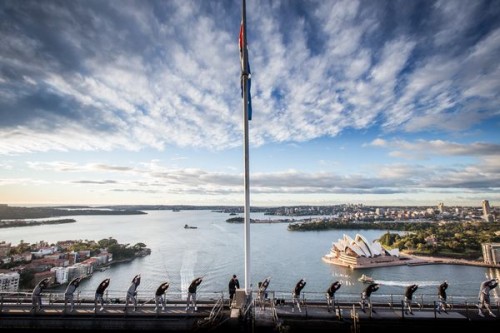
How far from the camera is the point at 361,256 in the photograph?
62812 millimetres

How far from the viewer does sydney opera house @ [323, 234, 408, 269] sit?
6203cm

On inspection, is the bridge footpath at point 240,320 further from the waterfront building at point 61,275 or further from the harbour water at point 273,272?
the waterfront building at point 61,275

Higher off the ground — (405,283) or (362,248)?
(362,248)

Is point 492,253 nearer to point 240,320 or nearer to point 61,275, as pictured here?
point 240,320

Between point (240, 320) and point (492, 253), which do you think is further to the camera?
point (492, 253)

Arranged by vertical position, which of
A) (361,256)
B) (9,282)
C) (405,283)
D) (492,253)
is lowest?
(405,283)

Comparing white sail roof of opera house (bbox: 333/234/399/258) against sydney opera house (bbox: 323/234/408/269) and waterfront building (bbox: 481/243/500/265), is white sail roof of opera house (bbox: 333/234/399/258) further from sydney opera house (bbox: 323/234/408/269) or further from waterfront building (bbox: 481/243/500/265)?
waterfront building (bbox: 481/243/500/265)

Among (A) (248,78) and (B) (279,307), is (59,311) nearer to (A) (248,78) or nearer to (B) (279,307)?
(B) (279,307)

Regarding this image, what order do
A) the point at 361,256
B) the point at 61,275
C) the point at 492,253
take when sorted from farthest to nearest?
the point at 492,253 → the point at 361,256 → the point at 61,275

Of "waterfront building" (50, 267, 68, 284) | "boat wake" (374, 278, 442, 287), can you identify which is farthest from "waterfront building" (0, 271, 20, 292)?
"boat wake" (374, 278, 442, 287)

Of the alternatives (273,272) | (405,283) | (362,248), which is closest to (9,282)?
(273,272)

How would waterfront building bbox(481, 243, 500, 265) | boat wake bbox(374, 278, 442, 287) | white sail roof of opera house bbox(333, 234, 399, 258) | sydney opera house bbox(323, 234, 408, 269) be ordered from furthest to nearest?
waterfront building bbox(481, 243, 500, 265) < white sail roof of opera house bbox(333, 234, 399, 258) < sydney opera house bbox(323, 234, 408, 269) < boat wake bbox(374, 278, 442, 287)

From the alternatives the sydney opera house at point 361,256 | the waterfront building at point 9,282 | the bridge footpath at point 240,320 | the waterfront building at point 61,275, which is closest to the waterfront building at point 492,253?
the sydney opera house at point 361,256

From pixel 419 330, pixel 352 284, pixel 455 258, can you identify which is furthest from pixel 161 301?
pixel 455 258
